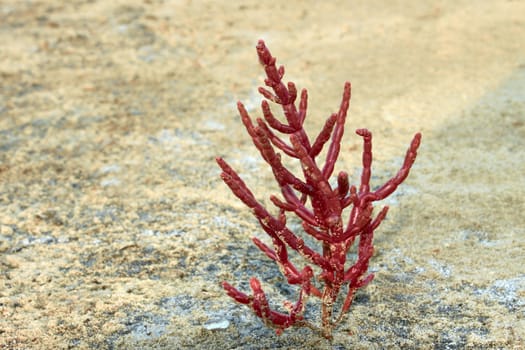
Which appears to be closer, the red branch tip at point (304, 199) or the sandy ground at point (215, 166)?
the red branch tip at point (304, 199)

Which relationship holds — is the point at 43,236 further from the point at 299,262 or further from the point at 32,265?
the point at 299,262

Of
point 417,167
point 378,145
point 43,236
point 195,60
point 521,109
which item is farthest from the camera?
point 195,60

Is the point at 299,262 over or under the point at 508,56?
under

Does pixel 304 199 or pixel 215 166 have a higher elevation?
pixel 304 199

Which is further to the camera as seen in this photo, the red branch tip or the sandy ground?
the sandy ground

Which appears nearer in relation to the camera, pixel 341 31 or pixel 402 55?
pixel 402 55

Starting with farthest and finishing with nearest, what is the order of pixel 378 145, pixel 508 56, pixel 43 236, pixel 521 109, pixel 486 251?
pixel 508 56 → pixel 521 109 → pixel 378 145 → pixel 43 236 → pixel 486 251

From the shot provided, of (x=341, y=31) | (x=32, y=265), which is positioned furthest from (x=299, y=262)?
(x=341, y=31)

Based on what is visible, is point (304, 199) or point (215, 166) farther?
point (215, 166)
